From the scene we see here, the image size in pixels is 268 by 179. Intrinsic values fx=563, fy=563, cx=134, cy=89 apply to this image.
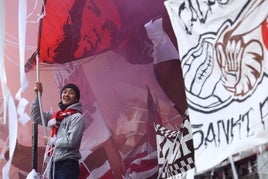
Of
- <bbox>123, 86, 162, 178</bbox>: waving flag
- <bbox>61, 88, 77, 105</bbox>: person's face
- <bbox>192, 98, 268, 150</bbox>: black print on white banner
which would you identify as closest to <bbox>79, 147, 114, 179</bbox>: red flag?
<bbox>123, 86, 162, 178</bbox>: waving flag

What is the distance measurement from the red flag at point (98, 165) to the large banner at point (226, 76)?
2.44 meters

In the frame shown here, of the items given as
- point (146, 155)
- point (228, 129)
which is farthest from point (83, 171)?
point (228, 129)

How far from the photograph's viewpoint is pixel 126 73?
691 cm

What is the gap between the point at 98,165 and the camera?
6695mm

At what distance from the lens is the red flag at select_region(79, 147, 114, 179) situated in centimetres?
657

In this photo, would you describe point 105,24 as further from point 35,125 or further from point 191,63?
point 191,63

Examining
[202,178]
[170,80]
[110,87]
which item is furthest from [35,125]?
[202,178]

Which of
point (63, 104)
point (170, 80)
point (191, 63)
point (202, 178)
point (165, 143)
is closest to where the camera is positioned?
point (191, 63)

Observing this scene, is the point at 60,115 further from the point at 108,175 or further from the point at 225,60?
the point at 225,60

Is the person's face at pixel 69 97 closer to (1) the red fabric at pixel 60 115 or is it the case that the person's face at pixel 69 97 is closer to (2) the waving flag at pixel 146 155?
(1) the red fabric at pixel 60 115

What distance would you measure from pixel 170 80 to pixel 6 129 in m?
2.13

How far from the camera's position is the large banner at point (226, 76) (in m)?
3.83

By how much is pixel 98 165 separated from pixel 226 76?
297 cm

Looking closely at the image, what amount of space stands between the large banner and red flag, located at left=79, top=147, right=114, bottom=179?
95.9 inches
